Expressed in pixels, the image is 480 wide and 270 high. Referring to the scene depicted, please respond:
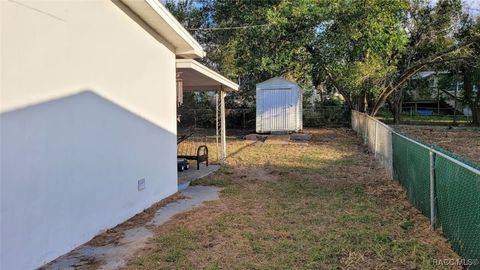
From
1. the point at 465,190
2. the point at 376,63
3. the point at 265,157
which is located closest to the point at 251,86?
the point at 376,63

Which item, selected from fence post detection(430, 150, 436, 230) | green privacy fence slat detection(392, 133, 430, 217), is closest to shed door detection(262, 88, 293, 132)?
green privacy fence slat detection(392, 133, 430, 217)

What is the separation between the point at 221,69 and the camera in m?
25.5

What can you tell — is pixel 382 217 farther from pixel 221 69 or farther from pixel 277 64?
pixel 221 69

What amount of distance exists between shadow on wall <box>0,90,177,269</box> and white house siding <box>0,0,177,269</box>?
0.04ft

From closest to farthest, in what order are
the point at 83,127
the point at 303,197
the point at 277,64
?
the point at 83,127
the point at 303,197
the point at 277,64

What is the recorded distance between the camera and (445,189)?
16.4 ft

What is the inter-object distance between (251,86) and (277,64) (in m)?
7.25

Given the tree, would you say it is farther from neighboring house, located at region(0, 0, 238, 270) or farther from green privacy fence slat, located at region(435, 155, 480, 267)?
green privacy fence slat, located at region(435, 155, 480, 267)

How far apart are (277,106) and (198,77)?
36.0 feet

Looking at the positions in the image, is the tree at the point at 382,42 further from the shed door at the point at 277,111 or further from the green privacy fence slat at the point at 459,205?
the green privacy fence slat at the point at 459,205

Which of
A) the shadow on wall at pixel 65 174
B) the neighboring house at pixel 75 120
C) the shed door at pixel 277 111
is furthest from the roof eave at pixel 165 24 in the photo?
the shed door at pixel 277 111

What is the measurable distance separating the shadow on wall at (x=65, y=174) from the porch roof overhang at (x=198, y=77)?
7.14 ft

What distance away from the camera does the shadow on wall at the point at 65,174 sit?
12.9 ft

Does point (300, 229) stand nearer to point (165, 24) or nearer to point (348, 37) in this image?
point (165, 24)
